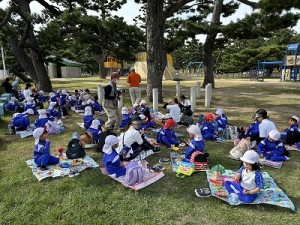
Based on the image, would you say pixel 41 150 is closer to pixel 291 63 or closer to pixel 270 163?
pixel 270 163

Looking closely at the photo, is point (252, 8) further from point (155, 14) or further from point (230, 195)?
point (230, 195)

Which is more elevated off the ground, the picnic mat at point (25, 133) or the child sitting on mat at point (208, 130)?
the child sitting on mat at point (208, 130)

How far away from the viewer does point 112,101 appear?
7.23 m

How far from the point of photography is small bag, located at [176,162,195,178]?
15.0 feet

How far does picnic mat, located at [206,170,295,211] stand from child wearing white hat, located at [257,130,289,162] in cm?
90

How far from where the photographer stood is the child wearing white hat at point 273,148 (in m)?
5.01

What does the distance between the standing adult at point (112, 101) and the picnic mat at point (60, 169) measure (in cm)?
222

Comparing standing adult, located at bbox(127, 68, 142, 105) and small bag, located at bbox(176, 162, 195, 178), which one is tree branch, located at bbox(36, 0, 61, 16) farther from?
small bag, located at bbox(176, 162, 195, 178)

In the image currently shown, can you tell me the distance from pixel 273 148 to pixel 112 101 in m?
4.35

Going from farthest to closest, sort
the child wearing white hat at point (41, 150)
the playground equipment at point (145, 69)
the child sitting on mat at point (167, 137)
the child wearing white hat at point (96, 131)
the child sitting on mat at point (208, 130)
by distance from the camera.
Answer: the playground equipment at point (145, 69)
the child sitting on mat at point (208, 130)
the child wearing white hat at point (96, 131)
the child sitting on mat at point (167, 137)
the child wearing white hat at point (41, 150)

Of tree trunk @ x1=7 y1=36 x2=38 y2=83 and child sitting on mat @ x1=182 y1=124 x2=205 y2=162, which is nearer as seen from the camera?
child sitting on mat @ x1=182 y1=124 x2=205 y2=162

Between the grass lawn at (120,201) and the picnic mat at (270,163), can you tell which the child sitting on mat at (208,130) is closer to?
the grass lawn at (120,201)

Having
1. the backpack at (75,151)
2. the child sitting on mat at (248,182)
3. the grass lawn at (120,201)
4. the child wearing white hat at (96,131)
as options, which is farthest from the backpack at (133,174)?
the child wearing white hat at (96,131)

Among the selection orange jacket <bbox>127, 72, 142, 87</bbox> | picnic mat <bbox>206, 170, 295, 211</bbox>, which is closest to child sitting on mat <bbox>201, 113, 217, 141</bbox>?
picnic mat <bbox>206, 170, 295, 211</bbox>
